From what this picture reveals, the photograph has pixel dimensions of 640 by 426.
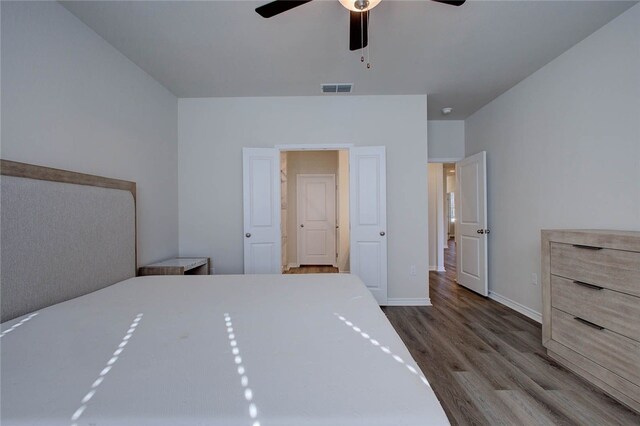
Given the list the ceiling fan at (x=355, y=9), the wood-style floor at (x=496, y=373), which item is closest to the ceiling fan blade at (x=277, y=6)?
the ceiling fan at (x=355, y=9)

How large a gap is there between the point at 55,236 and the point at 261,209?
6.60 feet

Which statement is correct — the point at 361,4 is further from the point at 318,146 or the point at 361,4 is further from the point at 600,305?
the point at 600,305

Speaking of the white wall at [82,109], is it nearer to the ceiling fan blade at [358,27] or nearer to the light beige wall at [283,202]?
the light beige wall at [283,202]

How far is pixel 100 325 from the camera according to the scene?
4.13 feet

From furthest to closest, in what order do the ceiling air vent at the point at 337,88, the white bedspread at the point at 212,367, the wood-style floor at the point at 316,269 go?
the wood-style floor at the point at 316,269 → the ceiling air vent at the point at 337,88 → the white bedspread at the point at 212,367

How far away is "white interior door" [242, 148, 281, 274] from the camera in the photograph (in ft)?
11.2

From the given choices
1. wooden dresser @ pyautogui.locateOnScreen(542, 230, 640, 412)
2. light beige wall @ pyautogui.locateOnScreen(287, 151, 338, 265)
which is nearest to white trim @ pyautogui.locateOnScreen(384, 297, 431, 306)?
wooden dresser @ pyautogui.locateOnScreen(542, 230, 640, 412)

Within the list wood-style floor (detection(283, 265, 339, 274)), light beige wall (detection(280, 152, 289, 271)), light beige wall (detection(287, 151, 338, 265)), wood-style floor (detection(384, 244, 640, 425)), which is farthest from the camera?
light beige wall (detection(287, 151, 338, 265))

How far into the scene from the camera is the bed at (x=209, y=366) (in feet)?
2.29

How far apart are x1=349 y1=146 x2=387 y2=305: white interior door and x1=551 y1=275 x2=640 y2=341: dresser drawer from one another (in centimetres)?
165

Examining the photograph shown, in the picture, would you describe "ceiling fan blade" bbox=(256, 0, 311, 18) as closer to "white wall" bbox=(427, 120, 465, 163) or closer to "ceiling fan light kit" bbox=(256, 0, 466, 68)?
"ceiling fan light kit" bbox=(256, 0, 466, 68)

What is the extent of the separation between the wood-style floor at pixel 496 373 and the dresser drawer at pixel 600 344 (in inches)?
7.5

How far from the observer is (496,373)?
1967 millimetres

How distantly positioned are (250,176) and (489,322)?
122 inches
